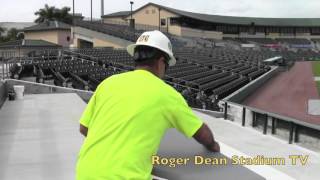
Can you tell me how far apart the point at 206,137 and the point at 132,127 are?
0.44m

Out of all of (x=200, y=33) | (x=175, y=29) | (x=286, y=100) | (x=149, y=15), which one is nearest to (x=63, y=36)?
(x=175, y=29)

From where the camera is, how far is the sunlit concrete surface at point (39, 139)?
524 cm

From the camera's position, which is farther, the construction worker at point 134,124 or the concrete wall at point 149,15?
the concrete wall at point 149,15

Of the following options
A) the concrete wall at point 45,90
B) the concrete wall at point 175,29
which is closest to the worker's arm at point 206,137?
the concrete wall at point 45,90

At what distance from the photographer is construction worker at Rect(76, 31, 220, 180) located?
225 centimetres

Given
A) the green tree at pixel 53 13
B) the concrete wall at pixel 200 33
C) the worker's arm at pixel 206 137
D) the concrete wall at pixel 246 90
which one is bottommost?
the concrete wall at pixel 246 90

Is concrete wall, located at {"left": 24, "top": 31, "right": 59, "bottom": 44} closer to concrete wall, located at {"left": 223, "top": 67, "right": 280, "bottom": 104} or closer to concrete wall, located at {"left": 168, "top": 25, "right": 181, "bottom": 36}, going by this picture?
concrete wall, located at {"left": 168, "top": 25, "right": 181, "bottom": 36}

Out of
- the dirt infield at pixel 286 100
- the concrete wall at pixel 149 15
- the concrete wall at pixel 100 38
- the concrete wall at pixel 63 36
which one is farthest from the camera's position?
the concrete wall at pixel 149 15

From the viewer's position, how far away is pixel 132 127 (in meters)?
2.28

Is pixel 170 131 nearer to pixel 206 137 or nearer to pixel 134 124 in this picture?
pixel 206 137

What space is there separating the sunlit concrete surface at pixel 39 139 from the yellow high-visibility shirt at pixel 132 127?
2.80 metres

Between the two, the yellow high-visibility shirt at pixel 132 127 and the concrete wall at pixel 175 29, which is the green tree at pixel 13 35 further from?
the yellow high-visibility shirt at pixel 132 127

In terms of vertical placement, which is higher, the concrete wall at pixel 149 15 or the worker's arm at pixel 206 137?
the concrete wall at pixel 149 15

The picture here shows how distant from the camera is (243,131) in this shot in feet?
35.4
